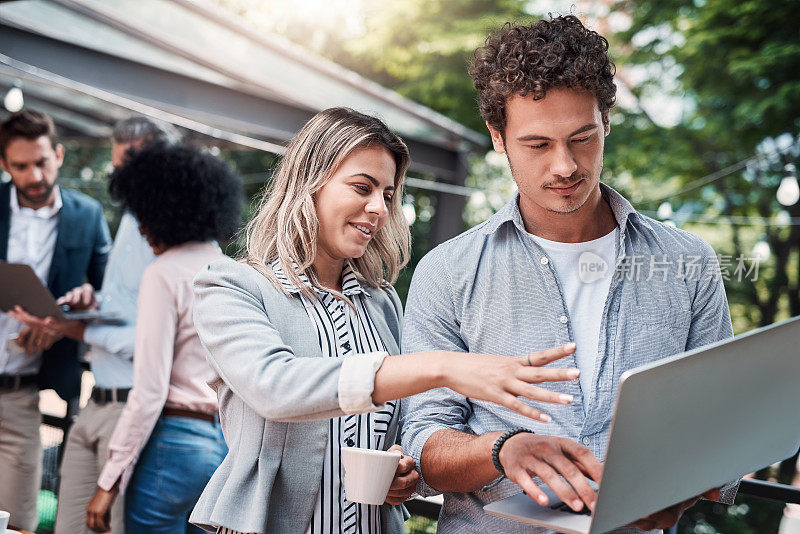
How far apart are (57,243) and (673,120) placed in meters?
5.25

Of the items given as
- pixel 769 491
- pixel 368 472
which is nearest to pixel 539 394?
pixel 368 472

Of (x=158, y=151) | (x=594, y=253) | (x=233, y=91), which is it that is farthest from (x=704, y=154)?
(x=594, y=253)

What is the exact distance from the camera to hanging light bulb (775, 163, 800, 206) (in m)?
3.04

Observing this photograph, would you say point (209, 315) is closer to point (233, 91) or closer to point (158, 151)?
point (158, 151)

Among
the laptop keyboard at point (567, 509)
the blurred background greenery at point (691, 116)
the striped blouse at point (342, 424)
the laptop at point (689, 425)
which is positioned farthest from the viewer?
the blurred background greenery at point (691, 116)

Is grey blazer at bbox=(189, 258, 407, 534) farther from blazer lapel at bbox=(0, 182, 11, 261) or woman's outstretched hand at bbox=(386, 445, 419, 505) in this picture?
blazer lapel at bbox=(0, 182, 11, 261)

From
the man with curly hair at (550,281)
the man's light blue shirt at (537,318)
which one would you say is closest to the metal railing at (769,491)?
the man with curly hair at (550,281)

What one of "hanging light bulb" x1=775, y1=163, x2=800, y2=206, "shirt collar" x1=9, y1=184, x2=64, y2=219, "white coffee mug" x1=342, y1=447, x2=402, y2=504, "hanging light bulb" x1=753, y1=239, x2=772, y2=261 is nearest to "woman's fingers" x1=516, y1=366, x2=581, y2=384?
"white coffee mug" x1=342, y1=447, x2=402, y2=504

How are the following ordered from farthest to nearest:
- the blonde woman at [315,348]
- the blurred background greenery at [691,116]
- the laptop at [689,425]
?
the blurred background greenery at [691,116], the blonde woman at [315,348], the laptop at [689,425]

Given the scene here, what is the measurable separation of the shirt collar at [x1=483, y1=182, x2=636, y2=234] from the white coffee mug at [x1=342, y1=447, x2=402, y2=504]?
480mm

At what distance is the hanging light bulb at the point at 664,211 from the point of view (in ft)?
8.63

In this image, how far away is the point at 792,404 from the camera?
109cm

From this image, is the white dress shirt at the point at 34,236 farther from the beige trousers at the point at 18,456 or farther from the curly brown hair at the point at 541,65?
the curly brown hair at the point at 541,65

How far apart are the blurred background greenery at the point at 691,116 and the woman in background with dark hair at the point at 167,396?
1.34 metres
